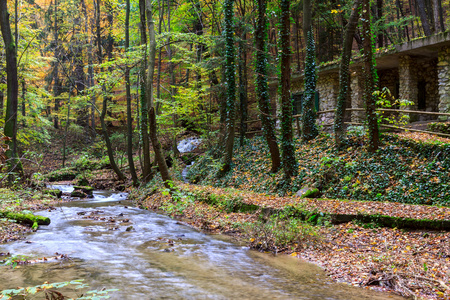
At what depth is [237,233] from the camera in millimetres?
8633

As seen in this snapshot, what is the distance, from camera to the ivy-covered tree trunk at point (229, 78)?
14.3 m

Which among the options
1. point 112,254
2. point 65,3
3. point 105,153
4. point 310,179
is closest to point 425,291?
point 112,254

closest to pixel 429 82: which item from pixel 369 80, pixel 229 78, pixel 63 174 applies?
pixel 369 80

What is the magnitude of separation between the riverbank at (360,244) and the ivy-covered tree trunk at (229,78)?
5076 millimetres

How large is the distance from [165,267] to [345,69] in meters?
10.3

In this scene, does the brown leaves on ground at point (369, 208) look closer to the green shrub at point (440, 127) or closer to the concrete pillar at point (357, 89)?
the green shrub at point (440, 127)

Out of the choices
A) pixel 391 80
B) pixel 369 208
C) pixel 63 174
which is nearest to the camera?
pixel 369 208

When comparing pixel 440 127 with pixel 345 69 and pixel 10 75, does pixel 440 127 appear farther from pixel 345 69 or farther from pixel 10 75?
pixel 10 75

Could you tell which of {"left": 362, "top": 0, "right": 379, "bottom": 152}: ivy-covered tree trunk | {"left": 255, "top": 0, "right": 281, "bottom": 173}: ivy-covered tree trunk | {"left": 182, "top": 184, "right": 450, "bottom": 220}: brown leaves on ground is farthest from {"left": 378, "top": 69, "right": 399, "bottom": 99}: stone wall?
{"left": 182, "top": 184, "right": 450, "bottom": 220}: brown leaves on ground

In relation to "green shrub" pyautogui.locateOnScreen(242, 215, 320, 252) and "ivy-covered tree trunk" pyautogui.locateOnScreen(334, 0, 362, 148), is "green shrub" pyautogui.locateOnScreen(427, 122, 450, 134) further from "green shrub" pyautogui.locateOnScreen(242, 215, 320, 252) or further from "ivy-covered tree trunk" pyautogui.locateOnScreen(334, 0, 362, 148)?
"green shrub" pyautogui.locateOnScreen(242, 215, 320, 252)

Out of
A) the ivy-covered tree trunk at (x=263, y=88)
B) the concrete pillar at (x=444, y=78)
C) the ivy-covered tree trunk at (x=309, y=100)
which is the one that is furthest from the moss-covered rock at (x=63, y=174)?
the concrete pillar at (x=444, y=78)

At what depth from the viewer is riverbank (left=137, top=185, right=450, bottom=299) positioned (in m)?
4.85

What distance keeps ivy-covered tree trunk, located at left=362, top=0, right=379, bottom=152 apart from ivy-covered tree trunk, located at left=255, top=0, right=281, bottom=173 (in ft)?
11.7

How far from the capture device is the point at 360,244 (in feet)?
22.4
